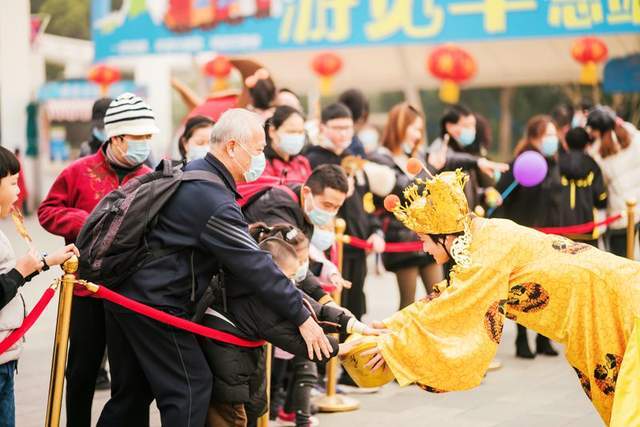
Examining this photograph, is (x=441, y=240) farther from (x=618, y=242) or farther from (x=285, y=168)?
(x=618, y=242)

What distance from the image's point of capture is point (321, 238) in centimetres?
617

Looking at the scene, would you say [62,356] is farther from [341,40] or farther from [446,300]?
[341,40]

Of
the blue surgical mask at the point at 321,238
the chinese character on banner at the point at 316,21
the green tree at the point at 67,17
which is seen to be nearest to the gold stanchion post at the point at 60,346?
the blue surgical mask at the point at 321,238

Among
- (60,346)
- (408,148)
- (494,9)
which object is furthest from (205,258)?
(494,9)

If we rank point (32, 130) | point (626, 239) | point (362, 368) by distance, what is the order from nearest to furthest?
point (362, 368) → point (626, 239) → point (32, 130)

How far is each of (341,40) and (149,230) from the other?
44.1ft

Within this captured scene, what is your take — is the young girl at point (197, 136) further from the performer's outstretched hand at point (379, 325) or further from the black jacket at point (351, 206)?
the performer's outstretched hand at point (379, 325)

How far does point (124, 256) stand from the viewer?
13.4ft

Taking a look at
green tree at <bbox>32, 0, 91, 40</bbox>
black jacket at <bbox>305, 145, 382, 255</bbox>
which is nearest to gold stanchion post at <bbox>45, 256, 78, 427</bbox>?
black jacket at <bbox>305, 145, 382, 255</bbox>

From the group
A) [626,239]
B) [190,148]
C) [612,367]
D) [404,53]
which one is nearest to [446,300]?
[612,367]

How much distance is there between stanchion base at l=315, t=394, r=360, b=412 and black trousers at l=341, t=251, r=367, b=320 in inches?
31.3

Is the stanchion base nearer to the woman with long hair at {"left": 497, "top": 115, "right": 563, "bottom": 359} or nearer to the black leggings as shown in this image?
the black leggings

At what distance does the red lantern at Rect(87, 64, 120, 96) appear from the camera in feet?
69.8

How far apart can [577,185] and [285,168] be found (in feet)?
11.0
